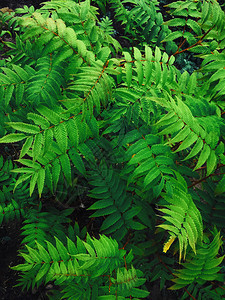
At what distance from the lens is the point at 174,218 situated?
1308 millimetres

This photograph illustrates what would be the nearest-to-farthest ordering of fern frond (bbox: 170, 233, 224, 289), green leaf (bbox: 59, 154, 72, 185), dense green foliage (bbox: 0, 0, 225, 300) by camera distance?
dense green foliage (bbox: 0, 0, 225, 300), green leaf (bbox: 59, 154, 72, 185), fern frond (bbox: 170, 233, 224, 289)

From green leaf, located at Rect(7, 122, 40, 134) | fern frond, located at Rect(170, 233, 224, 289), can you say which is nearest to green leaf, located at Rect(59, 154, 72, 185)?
green leaf, located at Rect(7, 122, 40, 134)

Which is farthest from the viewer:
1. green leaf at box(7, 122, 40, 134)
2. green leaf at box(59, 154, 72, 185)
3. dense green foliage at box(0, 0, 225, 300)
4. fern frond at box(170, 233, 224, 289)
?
fern frond at box(170, 233, 224, 289)

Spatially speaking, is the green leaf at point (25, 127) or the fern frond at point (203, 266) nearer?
the green leaf at point (25, 127)

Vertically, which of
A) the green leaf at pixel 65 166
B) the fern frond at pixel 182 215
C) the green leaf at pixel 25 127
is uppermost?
the green leaf at pixel 25 127

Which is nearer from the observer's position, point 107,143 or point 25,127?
point 25,127

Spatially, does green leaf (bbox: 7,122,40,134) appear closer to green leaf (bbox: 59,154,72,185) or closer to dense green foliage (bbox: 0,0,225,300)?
dense green foliage (bbox: 0,0,225,300)

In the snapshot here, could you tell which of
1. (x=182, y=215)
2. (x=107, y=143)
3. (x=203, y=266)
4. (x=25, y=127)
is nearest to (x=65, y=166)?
(x=25, y=127)

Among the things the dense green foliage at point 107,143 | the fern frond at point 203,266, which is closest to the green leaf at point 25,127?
the dense green foliage at point 107,143

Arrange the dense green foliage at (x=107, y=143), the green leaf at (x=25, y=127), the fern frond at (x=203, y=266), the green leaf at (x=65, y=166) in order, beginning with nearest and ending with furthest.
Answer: the green leaf at (x=25, y=127) → the dense green foliage at (x=107, y=143) → the green leaf at (x=65, y=166) → the fern frond at (x=203, y=266)

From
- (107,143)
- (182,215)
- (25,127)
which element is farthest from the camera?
(107,143)

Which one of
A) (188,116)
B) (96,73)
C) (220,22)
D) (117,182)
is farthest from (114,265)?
(220,22)

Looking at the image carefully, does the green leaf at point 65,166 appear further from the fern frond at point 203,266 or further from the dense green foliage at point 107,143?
the fern frond at point 203,266

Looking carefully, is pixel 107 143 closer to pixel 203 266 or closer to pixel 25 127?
pixel 25 127
